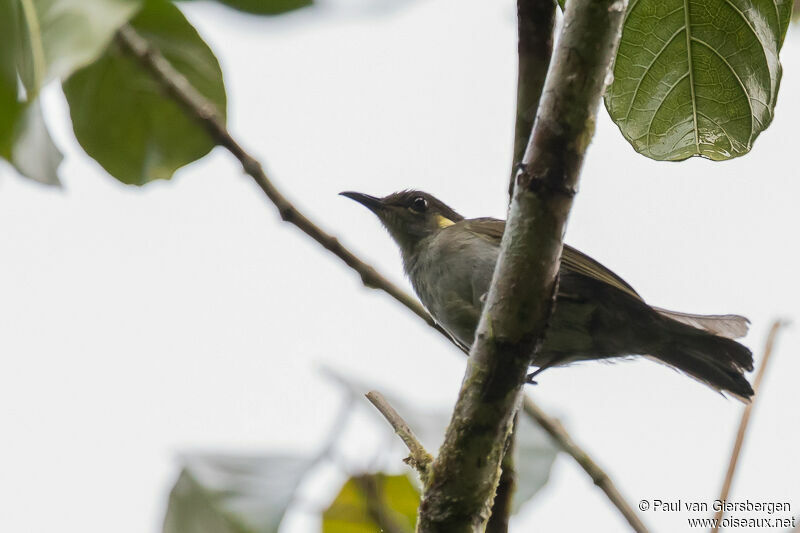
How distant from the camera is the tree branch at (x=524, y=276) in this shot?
2.02 meters

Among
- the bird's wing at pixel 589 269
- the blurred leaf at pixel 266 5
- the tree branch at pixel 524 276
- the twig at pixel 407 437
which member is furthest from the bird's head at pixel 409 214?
the tree branch at pixel 524 276

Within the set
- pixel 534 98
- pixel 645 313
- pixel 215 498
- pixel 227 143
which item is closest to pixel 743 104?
pixel 534 98

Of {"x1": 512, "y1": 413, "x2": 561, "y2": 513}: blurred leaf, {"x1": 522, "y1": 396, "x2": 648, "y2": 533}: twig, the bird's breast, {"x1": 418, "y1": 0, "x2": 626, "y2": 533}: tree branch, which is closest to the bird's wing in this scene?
the bird's breast

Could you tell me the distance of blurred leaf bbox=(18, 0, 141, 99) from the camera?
1.78 metres

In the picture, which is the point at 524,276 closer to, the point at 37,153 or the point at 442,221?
the point at 37,153

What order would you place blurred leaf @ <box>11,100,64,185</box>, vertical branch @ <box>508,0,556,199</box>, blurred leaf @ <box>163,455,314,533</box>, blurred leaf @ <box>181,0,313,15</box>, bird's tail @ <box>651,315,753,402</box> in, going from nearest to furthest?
blurred leaf @ <box>11,100,64,185</box> < blurred leaf @ <box>163,455,314,533</box> < vertical branch @ <box>508,0,556,199</box> < blurred leaf @ <box>181,0,313,15</box> < bird's tail @ <box>651,315,753,402</box>

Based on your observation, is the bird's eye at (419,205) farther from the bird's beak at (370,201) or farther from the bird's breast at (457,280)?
the bird's breast at (457,280)

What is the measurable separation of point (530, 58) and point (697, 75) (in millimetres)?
683

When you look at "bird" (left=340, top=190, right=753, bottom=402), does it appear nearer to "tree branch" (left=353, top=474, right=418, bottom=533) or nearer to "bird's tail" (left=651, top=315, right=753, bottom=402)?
"bird's tail" (left=651, top=315, right=753, bottom=402)

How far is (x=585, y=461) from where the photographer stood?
292 cm

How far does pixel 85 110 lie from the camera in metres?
2.98

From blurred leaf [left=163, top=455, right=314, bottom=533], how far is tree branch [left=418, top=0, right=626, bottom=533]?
41 centimetres

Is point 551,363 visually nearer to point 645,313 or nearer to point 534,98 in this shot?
point 645,313

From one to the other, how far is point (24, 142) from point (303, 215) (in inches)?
33.5
